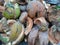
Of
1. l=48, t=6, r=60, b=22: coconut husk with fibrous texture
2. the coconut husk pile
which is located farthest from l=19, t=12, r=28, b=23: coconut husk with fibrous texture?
l=48, t=6, r=60, b=22: coconut husk with fibrous texture

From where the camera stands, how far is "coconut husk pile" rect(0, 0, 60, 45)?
1.11m

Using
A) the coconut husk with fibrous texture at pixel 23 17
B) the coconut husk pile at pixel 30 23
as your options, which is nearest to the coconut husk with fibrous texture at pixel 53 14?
the coconut husk pile at pixel 30 23

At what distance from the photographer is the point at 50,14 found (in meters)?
1.19

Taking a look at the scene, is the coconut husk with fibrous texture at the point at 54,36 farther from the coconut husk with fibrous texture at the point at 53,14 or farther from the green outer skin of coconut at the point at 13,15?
the green outer skin of coconut at the point at 13,15

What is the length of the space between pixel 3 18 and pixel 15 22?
3.8 inches

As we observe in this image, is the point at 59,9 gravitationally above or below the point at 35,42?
above

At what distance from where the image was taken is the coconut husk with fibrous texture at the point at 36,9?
1.18m

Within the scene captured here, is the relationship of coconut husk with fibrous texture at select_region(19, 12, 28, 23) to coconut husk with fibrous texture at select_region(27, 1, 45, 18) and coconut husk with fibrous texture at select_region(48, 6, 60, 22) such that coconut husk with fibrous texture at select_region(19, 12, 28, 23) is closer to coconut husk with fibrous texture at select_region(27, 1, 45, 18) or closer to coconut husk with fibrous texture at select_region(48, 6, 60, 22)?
coconut husk with fibrous texture at select_region(27, 1, 45, 18)

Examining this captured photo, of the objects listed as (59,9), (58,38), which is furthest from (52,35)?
(59,9)

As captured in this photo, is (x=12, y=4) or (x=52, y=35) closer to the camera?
(x=52, y=35)

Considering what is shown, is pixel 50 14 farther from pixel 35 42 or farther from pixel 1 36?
pixel 1 36

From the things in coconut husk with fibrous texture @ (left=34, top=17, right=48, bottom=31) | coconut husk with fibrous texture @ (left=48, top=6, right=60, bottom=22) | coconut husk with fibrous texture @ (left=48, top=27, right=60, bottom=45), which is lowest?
coconut husk with fibrous texture @ (left=48, top=27, right=60, bottom=45)

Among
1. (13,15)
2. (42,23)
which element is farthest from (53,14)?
(13,15)

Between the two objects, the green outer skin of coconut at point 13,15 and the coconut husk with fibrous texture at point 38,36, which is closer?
the coconut husk with fibrous texture at point 38,36
